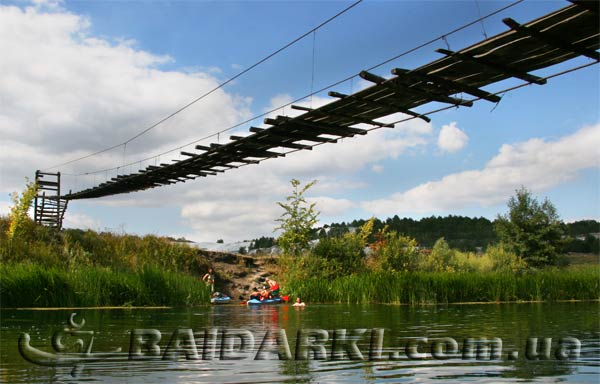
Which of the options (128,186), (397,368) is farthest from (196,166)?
(397,368)

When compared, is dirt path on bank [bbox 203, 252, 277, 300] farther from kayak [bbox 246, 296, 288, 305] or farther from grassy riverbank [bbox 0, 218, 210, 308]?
kayak [bbox 246, 296, 288, 305]

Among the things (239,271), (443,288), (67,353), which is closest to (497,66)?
(67,353)

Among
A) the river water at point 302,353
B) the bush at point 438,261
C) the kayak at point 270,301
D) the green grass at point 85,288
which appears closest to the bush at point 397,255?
the bush at point 438,261

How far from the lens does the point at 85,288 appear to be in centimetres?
1522

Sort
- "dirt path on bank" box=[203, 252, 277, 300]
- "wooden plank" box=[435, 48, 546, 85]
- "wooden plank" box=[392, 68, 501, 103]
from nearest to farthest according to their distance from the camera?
"wooden plank" box=[435, 48, 546, 85] → "wooden plank" box=[392, 68, 501, 103] → "dirt path on bank" box=[203, 252, 277, 300]

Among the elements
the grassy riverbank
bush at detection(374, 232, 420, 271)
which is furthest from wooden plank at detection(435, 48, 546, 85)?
bush at detection(374, 232, 420, 271)

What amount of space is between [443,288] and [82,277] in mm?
11480

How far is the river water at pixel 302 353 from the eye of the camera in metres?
4.81

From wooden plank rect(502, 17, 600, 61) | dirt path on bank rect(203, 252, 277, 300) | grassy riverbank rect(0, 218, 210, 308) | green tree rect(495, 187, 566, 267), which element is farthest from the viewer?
green tree rect(495, 187, 566, 267)

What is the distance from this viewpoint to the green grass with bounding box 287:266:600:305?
1927 centimetres

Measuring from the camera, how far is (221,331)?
8.71m

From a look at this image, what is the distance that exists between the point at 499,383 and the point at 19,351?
488 cm

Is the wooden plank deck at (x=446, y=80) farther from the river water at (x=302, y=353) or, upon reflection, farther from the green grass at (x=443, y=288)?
the green grass at (x=443, y=288)

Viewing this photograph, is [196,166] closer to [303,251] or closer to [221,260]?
[303,251]
